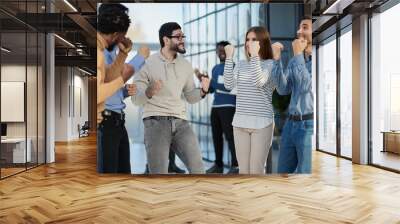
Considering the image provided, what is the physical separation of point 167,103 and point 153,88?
1.09 feet

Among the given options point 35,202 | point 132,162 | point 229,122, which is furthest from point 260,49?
point 35,202

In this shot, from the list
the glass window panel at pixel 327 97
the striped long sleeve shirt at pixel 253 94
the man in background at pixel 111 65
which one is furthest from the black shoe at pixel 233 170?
the glass window panel at pixel 327 97

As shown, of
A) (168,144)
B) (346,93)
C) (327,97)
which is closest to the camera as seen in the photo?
(168,144)

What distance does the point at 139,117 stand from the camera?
6688 millimetres

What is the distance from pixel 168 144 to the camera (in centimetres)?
664

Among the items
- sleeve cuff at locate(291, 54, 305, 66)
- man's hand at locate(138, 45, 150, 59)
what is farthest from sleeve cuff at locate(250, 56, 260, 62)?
man's hand at locate(138, 45, 150, 59)

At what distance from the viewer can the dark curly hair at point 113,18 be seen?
6848 mm

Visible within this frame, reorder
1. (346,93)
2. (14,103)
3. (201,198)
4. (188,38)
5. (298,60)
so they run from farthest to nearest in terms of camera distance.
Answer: (346,93) < (14,103) < (188,38) < (298,60) < (201,198)

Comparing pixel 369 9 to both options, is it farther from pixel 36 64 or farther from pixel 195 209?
pixel 36 64

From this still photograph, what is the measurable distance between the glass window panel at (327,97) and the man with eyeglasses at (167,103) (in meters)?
5.24

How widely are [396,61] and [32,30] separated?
6909 millimetres

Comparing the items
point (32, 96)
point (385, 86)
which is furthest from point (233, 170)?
point (32, 96)

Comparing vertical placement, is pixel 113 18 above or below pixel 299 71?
above

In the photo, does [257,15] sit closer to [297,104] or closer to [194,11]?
[194,11]
